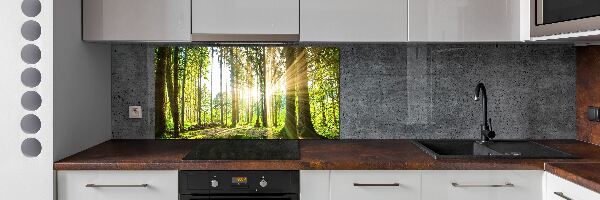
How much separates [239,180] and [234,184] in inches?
1.0

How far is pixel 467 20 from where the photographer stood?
2742 millimetres

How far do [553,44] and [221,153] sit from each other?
1836mm

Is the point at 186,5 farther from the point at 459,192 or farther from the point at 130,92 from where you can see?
the point at 459,192

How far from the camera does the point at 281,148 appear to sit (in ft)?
9.25

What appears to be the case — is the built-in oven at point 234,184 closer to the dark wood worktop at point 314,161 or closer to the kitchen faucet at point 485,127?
the dark wood worktop at point 314,161

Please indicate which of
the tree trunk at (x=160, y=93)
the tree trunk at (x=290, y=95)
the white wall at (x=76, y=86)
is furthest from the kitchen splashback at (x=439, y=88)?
the tree trunk at (x=290, y=95)

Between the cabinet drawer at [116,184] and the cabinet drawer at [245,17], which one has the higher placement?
the cabinet drawer at [245,17]

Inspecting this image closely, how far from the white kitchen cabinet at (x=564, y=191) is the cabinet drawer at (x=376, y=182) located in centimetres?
51

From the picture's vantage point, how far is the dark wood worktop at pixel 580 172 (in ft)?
6.51

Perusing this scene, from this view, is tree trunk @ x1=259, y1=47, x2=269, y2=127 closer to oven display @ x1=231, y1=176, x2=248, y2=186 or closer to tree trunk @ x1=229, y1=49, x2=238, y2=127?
tree trunk @ x1=229, y1=49, x2=238, y2=127

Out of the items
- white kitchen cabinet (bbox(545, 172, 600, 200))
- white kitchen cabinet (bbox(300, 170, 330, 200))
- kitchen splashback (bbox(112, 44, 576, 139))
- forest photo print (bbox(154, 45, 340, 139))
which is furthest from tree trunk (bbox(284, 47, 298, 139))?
white kitchen cabinet (bbox(545, 172, 600, 200))

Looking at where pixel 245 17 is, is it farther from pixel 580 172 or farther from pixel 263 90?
pixel 580 172
